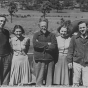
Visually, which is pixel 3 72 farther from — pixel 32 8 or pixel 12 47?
pixel 32 8

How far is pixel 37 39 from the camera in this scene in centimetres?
359

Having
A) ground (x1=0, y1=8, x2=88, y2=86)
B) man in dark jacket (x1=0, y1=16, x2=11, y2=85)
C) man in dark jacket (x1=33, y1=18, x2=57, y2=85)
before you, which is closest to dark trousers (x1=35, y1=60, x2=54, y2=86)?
man in dark jacket (x1=33, y1=18, x2=57, y2=85)

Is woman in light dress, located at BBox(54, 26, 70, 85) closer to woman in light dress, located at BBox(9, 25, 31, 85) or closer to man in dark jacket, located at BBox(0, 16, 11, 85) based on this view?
woman in light dress, located at BBox(9, 25, 31, 85)

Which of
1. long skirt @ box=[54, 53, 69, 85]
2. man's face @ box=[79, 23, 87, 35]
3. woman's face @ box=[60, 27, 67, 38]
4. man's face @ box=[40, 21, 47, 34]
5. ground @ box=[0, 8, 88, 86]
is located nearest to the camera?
man's face @ box=[79, 23, 87, 35]

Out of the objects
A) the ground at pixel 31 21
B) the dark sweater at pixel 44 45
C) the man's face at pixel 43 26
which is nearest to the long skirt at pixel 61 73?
the dark sweater at pixel 44 45

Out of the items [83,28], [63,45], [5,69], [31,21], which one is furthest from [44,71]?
[31,21]

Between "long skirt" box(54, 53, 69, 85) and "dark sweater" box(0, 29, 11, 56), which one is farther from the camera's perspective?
"long skirt" box(54, 53, 69, 85)

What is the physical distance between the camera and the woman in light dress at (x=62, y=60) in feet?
12.0

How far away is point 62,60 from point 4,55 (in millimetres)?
967

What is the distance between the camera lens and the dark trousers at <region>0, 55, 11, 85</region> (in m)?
3.63

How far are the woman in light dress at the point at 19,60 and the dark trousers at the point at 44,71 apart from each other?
0.19 m

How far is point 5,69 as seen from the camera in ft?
12.0

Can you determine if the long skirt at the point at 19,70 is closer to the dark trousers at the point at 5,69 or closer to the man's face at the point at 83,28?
the dark trousers at the point at 5,69

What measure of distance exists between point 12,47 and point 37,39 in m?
0.44
